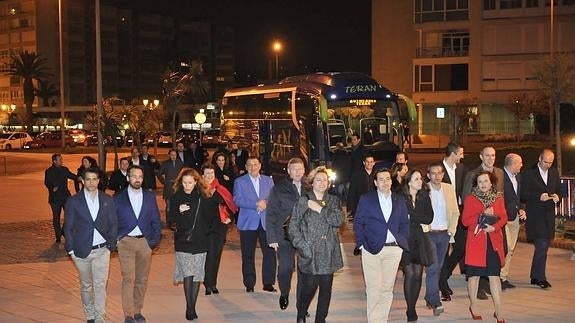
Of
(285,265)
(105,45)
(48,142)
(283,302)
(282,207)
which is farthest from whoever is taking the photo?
(105,45)

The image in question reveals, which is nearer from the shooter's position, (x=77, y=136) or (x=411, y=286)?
(x=411, y=286)

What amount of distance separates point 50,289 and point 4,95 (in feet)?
367

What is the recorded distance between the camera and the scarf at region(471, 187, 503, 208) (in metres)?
8.56

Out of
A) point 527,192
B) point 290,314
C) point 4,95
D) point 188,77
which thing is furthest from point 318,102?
point 4,95

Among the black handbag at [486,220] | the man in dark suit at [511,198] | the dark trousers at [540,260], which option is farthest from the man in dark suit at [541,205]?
the black handbag at [486,220]

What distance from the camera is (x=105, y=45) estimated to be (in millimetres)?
119750

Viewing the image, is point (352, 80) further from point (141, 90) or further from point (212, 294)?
point (141, 90)

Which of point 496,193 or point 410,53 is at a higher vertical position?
point 410,53

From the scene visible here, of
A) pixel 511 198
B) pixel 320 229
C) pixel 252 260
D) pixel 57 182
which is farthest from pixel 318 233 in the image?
pixel 57 182

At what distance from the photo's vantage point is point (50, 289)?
1086 centimetres

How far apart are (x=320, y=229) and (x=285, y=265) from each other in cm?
179

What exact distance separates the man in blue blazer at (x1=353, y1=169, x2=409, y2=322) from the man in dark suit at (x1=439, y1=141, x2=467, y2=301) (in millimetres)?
2097

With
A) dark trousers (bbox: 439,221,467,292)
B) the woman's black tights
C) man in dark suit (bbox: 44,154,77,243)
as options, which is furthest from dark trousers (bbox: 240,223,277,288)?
man in dark suit (bbox: 44,154,77,243)

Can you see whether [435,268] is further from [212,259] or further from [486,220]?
[212,259]
